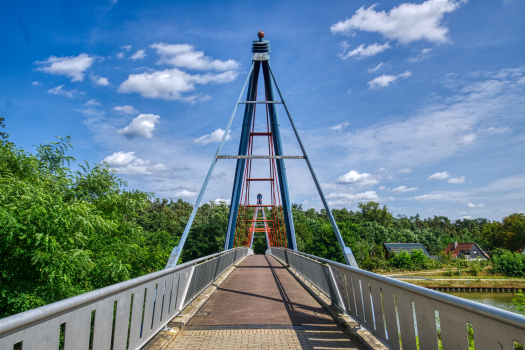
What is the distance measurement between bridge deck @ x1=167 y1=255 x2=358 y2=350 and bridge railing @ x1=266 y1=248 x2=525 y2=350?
1.44 ft

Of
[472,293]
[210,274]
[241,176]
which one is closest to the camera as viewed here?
[210,274]

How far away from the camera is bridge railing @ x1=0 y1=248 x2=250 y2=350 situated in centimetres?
193

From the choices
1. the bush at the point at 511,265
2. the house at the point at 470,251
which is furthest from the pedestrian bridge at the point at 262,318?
the house at the point at 470,251

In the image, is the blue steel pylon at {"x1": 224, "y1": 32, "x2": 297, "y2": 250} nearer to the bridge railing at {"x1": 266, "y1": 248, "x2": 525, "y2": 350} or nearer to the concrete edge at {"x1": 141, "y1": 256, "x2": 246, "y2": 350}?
the concrete edge at {"x1": 141, "y1": 256, "x2": 246, "y2": 350}

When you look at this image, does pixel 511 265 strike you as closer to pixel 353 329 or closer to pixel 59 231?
pixel 353 329

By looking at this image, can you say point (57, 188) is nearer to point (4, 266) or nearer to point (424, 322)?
point (4, 266)

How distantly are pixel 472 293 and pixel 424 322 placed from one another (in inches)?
1781

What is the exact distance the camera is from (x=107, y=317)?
9.41ft

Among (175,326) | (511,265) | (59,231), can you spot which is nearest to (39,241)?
(59,231)

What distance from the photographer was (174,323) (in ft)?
15.1

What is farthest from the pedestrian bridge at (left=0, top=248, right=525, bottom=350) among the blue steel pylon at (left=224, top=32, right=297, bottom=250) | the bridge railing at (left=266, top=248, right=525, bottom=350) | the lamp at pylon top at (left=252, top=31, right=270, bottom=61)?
the lamp at pylon top at (left=252, top=31, right=270, bottom=61)

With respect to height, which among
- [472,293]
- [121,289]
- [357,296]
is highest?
[121,289]

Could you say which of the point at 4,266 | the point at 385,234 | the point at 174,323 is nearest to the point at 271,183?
the point at 4,266

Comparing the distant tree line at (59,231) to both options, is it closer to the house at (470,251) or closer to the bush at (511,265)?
the bush at (511,265)
